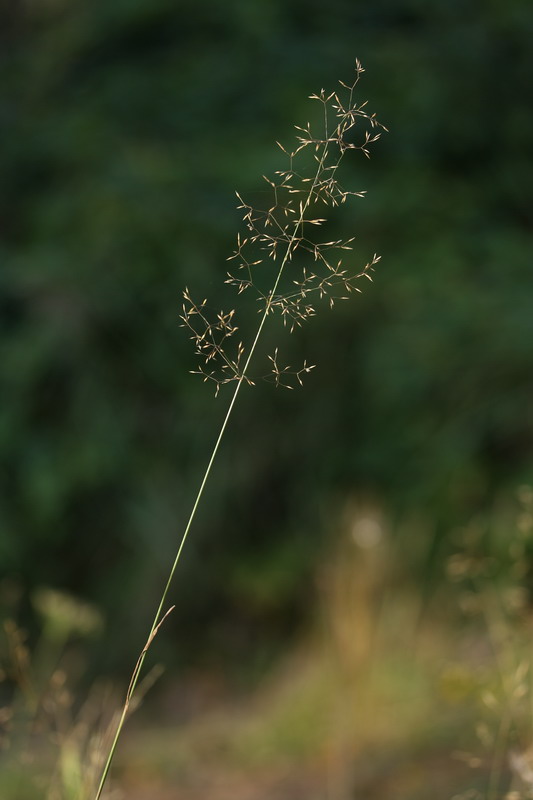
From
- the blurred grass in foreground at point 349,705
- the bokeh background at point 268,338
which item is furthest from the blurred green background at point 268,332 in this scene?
the blurred grass in foreground at point 349,705

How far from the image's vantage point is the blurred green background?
464 centimetres

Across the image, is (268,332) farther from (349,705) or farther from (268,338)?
(349,705)

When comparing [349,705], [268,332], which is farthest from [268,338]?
[349,705]

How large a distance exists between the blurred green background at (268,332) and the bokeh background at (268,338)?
0.01 m

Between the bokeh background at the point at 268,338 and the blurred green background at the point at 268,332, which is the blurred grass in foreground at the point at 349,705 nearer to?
the bokeh background at the point at 268,338

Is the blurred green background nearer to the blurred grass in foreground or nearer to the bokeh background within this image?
the bokeh background

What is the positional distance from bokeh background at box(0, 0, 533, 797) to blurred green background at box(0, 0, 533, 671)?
11 millimetres

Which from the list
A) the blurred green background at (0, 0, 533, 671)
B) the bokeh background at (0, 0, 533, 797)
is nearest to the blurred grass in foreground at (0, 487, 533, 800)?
the bokeh background at (0, 0, 533, 797)

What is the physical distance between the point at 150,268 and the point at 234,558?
54.0 inches

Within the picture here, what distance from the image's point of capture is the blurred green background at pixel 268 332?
464 cm

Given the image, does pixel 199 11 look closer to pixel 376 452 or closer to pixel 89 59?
pixel 89 59

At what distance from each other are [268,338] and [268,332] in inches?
1.3

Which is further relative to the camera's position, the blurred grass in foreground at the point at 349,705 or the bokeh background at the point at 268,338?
the bokeh background at the point at 268,338

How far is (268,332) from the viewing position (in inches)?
193
